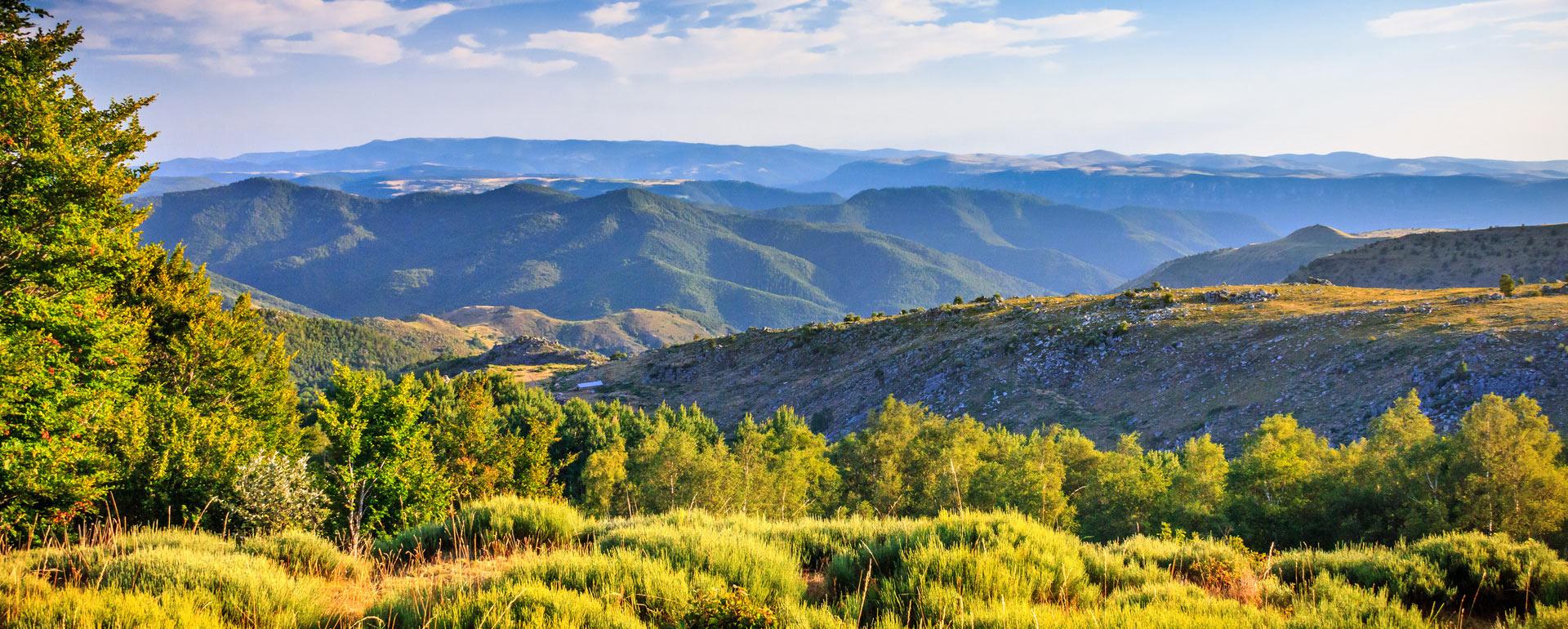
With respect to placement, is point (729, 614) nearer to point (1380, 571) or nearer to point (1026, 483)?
point (1380, 571)

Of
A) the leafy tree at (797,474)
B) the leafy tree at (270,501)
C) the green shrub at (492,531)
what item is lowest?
the leafy tree at (797,474)

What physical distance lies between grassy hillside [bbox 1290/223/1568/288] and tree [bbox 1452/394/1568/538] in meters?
77.6

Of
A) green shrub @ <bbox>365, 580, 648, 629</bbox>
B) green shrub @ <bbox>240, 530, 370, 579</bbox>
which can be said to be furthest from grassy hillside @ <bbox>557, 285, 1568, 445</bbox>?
green shrub @ <bbox>240, 530, 370, 579</bbox>

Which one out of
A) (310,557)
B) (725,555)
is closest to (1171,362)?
(725,555)

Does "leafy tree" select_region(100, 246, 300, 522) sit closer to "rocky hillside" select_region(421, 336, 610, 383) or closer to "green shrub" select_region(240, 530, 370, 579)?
"green shrub" select_region(240, 530, 370, 579)

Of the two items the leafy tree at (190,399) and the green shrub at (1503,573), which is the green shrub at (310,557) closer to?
the leafy tree at (190,399)

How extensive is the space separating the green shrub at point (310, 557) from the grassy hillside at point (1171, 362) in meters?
36.7

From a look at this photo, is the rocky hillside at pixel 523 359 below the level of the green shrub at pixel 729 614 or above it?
below

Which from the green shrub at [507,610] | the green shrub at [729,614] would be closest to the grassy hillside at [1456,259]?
the green shrub at [729,614]

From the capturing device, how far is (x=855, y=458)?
29828mm

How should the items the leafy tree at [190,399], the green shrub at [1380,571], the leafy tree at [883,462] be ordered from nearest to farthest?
the green shrub at [1380,571]
the leafy tree at [190,399]
the leafy tree at [883,462]

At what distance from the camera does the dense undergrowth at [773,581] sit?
563 centimetres

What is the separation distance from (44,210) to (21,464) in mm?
5731

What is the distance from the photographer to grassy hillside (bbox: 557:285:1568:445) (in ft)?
104
